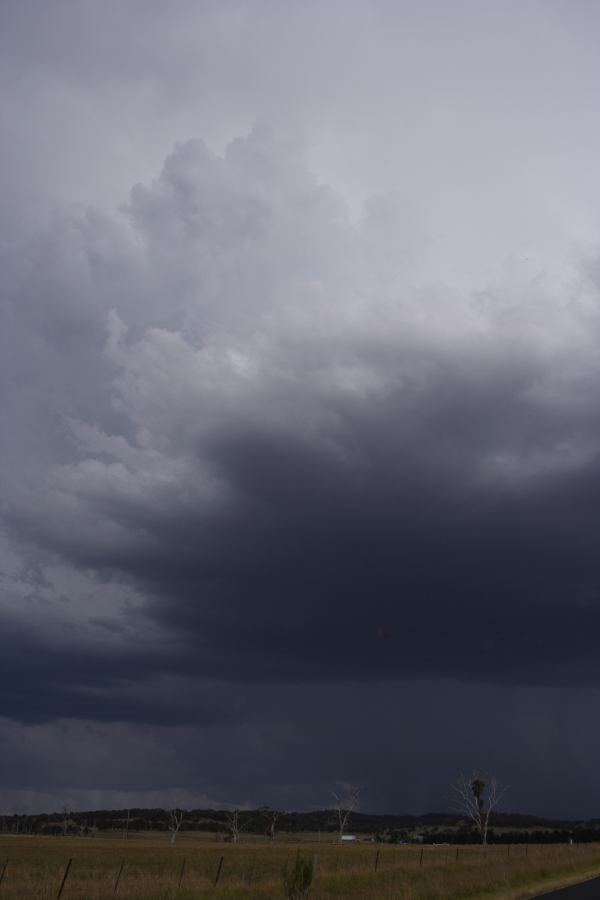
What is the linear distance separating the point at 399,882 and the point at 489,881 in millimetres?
4579

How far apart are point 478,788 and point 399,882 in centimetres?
12233

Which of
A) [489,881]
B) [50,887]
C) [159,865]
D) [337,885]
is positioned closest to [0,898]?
[50,887]

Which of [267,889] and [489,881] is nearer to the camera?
[267,889]

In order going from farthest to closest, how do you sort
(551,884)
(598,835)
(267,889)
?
(598,835) → (551,884) → (267,889)

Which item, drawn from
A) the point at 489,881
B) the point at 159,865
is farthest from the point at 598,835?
the point at 489,881

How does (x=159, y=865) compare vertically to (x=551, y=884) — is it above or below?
below

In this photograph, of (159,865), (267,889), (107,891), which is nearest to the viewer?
(107,891)

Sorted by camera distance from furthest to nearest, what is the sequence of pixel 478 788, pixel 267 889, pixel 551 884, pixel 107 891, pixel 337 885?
pixel 478 788, pixel 551 884, pixel 337 885, pixel 267 889, pixel 107 891

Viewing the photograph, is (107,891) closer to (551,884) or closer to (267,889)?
(267,889)

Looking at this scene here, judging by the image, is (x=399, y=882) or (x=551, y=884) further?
(x=551, y=884)

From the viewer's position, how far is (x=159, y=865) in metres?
63.4

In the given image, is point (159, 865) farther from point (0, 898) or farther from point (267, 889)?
point (0, 898)

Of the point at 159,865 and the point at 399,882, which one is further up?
the point at 399,882

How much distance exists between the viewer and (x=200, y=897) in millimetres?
31344
